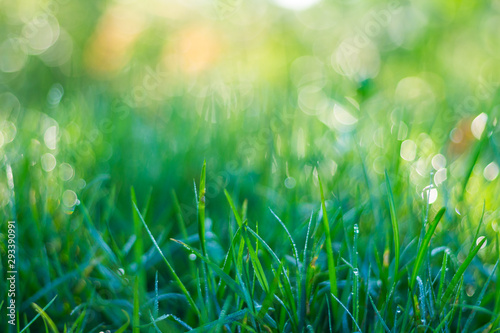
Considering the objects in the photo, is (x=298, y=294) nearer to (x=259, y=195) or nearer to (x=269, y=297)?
(x=269, y=297)

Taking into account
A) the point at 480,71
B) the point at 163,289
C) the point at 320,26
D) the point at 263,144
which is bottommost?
the point at 163,289

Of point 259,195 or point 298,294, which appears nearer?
point 298,294

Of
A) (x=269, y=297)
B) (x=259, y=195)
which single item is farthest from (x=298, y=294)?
(x=259, y=195)

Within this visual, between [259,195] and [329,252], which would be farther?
[259,195]

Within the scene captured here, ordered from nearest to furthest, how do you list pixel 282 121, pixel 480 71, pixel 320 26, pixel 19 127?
1. pixel 282 121
2. pixel 19 127
3. pixel 480 71
4. pixel 320 26

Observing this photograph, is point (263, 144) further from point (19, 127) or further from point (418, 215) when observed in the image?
point (19, 127)

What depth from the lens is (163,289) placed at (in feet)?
2.67

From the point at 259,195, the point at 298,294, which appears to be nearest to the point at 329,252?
the point at 298,294

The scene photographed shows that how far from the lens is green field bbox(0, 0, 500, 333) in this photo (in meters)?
0.68

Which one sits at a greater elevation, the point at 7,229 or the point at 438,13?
the point at 438,13

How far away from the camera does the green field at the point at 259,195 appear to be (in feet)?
2.25

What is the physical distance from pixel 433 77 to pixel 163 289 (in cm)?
211

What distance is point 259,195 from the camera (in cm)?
109

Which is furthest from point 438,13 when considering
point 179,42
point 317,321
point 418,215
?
point 317,321
